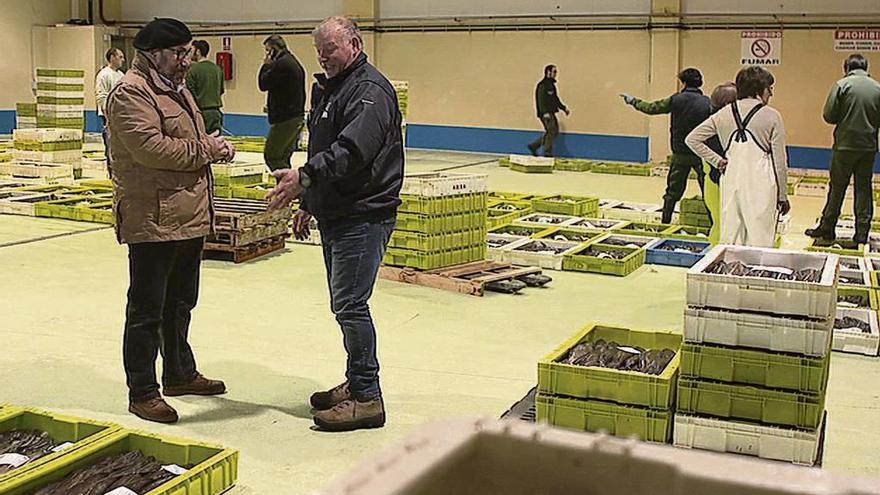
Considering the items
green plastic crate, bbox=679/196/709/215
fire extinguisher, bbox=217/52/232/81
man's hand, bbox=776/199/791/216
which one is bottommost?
green plastic crate, bbox=679/196/709/215

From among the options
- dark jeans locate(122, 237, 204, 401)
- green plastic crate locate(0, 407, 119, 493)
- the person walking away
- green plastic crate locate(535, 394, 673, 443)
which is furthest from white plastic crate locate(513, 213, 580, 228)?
green plastic crate locate(0, 407, 119, 493)

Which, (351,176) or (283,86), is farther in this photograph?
(283,86)

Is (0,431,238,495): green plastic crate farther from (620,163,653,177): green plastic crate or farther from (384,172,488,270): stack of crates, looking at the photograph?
(620,163,653,177): green plastic crate

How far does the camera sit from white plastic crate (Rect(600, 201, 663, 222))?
1179 cm

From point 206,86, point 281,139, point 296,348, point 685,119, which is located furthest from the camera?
point 206,86

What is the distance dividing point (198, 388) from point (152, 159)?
1351 mm

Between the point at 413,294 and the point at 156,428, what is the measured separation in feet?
10.7

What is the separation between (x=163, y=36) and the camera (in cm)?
453

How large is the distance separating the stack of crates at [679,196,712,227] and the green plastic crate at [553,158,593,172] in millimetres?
7241

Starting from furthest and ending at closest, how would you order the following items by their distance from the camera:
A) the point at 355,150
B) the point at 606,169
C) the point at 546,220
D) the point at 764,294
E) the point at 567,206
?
the point at 606,169 → the point at 567,206 → the point at 546,220 → the point at 355,150 → the point at 764,294

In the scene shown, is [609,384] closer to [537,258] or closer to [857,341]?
[857,341]

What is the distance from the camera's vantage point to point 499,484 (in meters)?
1.31

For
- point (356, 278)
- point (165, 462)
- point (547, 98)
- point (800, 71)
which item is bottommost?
point (165, 462)

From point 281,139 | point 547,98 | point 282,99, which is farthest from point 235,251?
point 547,98
